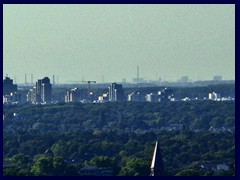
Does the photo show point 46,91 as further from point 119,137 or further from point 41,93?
point 119,137

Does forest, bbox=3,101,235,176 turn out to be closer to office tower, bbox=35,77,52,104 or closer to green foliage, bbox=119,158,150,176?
green foliage, bbox=119,158,150,176

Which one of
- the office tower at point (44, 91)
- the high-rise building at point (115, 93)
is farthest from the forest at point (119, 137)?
the office tower at point (44, 91)

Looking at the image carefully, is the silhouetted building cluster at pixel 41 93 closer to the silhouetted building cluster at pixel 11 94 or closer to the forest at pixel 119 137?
the silhouetted building cluster at pixel 11 94

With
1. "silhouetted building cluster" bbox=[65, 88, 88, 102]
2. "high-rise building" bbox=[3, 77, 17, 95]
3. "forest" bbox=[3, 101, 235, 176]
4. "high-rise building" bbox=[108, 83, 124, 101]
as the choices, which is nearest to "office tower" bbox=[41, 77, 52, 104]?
"silhouetted building cluster" bbox=[65, 88, 88, 102]

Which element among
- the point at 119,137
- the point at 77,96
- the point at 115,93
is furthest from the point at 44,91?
the point at 119,137
